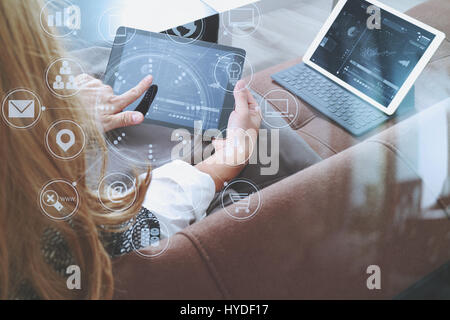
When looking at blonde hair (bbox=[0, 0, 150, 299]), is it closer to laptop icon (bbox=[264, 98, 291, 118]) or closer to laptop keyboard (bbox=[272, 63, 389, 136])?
laptop icon (bbox=[264, 98, 291, 118])

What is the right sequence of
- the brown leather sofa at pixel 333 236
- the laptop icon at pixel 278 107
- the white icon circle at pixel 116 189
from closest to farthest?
the brown leather sofa at pixel 333 236
the white icon circle at pixel 116 189
the laptop icon at pixel 278 107

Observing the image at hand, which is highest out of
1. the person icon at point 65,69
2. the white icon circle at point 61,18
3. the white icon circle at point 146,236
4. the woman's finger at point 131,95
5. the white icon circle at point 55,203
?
the white icon circle at point 61,18

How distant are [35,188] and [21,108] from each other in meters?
0.12

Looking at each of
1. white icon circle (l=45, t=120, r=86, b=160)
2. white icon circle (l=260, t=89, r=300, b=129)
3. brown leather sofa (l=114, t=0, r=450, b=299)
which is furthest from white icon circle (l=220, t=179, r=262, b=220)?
white icon circle (l=45, t=120, r=86, b=160)

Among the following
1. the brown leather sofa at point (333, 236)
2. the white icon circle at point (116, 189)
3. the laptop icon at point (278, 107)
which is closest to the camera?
the brown leather sofa at point (333, 236)

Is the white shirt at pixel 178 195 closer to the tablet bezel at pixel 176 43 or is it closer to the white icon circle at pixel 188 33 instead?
the tablet bezel at pixel 176 43

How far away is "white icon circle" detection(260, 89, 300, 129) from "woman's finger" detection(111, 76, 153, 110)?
0.19 metres

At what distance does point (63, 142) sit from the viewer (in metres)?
0.58

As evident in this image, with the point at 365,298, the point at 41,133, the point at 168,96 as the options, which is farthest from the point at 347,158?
the point at 41,133

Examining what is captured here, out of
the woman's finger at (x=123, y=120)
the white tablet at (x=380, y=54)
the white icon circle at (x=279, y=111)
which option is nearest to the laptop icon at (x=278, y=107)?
the white icon circle at (x=279, y=111)
